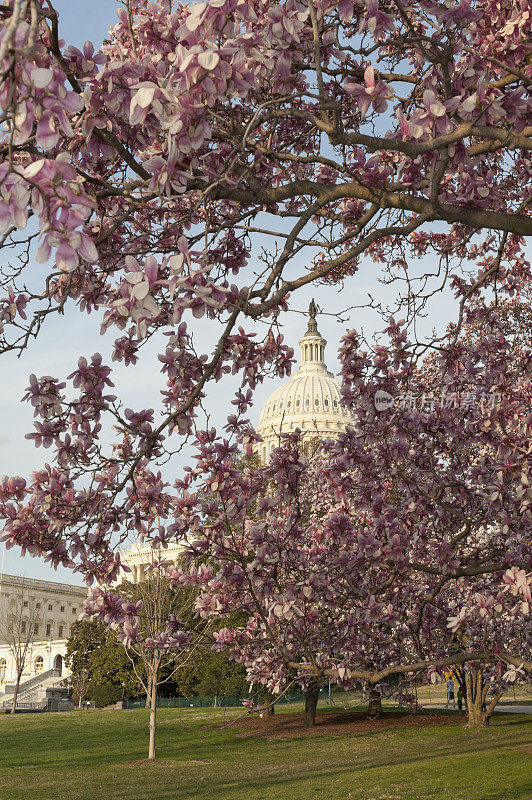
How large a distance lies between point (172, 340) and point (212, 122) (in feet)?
5.64

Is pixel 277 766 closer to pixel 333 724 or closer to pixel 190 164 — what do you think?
pixel 333 724

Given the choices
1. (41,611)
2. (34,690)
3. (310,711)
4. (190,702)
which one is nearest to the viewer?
(310,711)

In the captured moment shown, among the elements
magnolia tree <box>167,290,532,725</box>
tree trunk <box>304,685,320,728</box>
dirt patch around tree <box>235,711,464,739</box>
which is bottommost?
dirt patch around tree <box>235,711,464,739</box>

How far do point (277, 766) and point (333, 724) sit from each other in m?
10.1

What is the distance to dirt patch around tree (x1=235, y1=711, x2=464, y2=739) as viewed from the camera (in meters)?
24.9

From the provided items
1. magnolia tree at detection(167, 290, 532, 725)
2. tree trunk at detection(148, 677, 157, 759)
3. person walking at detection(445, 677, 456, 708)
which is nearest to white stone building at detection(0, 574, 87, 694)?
person walking at detection(445, 677, 456, 708)

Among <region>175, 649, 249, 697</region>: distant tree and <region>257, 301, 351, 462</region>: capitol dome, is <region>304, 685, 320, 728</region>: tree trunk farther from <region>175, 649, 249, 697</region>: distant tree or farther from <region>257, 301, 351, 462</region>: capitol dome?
<region>257, 301, 351, 462</region>: capitol dome

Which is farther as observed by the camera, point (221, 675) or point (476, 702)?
point (221, 675)

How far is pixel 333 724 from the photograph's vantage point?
90.4 ft

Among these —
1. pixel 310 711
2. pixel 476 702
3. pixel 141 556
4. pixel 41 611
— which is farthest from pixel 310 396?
pixel 476 702

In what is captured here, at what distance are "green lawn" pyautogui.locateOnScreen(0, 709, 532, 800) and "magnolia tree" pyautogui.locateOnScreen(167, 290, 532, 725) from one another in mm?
7527

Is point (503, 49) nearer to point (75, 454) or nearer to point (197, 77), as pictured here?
point (197, 77)

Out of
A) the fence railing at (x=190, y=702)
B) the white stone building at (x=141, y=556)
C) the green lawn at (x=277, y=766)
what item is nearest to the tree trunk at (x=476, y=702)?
the green lawn at (x=277, y=766)

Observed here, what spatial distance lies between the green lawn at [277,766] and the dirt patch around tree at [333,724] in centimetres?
75
